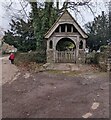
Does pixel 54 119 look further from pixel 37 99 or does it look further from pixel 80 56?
pixel 80 56

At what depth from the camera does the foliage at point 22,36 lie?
110 ft

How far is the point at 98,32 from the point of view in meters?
37.0

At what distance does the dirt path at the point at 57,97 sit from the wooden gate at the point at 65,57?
8.09 m

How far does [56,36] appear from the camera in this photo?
23.3 meters

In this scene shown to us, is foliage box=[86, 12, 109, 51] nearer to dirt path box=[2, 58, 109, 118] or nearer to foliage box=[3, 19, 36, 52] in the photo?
foliage box=[3, 19, 36, 52]

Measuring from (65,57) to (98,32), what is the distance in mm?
15419

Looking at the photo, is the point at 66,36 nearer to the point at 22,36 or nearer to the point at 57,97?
the point at 57,97

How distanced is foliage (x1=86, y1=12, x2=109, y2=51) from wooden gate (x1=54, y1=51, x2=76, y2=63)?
12.8 metres

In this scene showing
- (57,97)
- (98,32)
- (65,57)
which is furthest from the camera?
(98,32)

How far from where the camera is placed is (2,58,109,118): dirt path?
8.36 meters

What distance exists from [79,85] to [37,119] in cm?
555

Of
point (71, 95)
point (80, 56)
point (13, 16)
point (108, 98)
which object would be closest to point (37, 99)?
point (71, 95)

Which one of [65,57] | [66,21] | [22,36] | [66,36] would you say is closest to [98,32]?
[22,36]

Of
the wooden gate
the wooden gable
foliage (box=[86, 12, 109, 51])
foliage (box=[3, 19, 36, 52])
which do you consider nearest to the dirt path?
the wooden gate
